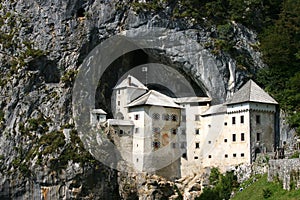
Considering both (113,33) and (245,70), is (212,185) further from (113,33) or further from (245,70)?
(113,33)

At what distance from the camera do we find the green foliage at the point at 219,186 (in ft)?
185

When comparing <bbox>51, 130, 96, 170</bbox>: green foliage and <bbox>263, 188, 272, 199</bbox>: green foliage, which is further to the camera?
<bbox>51, 130, 96, 170</bbox>: green foliage

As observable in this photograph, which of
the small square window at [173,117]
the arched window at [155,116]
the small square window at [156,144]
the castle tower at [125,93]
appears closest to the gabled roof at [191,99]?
the small square window at [173,117]

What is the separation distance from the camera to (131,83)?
219 ft

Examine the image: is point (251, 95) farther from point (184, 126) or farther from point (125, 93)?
point (125, 93)

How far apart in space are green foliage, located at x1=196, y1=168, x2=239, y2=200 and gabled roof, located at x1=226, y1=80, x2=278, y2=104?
7072 millimetres

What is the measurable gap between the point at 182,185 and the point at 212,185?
15.9 ft

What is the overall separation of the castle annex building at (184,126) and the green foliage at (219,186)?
1.18m

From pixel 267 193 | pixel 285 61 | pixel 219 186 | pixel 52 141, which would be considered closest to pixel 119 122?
pixel 52 141

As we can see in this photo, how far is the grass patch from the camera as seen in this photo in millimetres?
37562

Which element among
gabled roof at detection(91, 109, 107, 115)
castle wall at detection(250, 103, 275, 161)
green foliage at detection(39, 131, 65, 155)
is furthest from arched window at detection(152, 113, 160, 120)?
castle wall at detection(250, 103, 275, 161)

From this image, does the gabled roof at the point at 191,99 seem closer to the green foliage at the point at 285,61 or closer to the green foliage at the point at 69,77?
the green foliage at the point at 285,61

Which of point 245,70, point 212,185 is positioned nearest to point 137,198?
point 212,185

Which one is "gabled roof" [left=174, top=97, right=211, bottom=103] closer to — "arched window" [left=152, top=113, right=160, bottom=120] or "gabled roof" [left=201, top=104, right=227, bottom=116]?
"gabled roof" [left=201, top=104, right=227, bottom=116]
